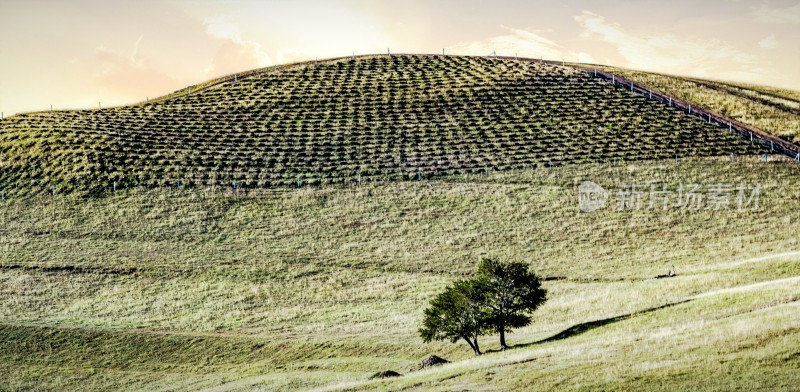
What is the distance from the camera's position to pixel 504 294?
103ft

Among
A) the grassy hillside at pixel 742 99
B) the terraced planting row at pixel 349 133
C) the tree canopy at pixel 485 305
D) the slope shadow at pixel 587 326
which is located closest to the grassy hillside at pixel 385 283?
the slope shadow at pixel 587 326

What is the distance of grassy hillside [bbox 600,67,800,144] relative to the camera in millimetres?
84562

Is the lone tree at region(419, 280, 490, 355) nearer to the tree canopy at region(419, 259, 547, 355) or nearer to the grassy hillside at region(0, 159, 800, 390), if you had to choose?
the tree canopy at region(419, 259, 547, 355)

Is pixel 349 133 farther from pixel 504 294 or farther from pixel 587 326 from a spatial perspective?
pixel 587 326

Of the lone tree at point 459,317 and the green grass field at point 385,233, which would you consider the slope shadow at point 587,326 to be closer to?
the green grass field at point 385,233

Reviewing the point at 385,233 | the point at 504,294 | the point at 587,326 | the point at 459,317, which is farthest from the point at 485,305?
the point at 385,233

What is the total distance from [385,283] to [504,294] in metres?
16.8

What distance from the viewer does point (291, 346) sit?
35.9 meters

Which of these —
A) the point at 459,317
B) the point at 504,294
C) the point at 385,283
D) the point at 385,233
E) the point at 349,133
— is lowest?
the point at 385,283

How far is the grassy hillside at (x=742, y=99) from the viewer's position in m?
84.6

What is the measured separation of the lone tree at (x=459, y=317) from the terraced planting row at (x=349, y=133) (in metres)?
41.1

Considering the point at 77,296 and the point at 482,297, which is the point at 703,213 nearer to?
the point at 482,297

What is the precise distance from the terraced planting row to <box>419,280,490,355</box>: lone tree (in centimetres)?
4111

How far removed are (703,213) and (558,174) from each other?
14.7 meters
